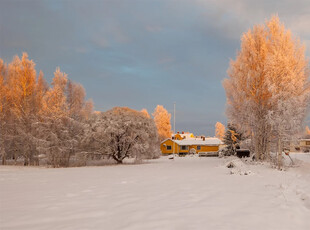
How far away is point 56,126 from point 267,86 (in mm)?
18481

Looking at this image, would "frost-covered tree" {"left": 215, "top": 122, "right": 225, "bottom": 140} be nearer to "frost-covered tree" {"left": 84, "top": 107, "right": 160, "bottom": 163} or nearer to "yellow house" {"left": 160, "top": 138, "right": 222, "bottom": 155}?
"yellow house" {"left": 160, "top": 138, "right": 222, "bottom": 155}

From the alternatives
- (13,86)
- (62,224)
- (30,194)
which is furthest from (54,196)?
(13,86)

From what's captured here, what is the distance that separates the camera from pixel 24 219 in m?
5.36

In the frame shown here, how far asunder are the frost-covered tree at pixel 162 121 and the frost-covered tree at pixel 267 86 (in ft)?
115

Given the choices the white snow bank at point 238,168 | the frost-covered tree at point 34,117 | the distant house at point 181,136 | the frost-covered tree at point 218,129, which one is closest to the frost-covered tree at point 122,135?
the frost-covered tree at point 34,117

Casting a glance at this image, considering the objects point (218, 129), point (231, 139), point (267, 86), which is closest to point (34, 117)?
point (267, 86)

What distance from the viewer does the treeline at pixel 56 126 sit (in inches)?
907

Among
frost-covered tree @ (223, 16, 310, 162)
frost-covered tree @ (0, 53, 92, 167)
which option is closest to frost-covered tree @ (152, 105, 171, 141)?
frost-covered tree @ (0, 53, 92, 167)

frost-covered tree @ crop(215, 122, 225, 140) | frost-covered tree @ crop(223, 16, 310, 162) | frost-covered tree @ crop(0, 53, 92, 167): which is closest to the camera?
frost-covered tree @ crop(223, 16, 310, 162)

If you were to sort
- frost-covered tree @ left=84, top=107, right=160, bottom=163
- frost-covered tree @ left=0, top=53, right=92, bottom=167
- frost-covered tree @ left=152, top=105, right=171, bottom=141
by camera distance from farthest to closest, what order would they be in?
1. frost-covered tree @ left=152, top=105, right=171, bottom=141
2. frost-covered tree @ left=84, top=107, right=160, bottom=163
3. frost-covered tree @ left=0, top=53, right=92, bottom=167

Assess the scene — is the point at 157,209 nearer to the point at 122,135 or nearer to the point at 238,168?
the point at 238,168

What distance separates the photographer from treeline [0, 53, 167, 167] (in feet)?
75.6

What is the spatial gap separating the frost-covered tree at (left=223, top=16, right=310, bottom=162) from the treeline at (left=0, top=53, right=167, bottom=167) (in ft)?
31.7

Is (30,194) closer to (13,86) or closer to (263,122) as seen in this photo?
(263,122)
